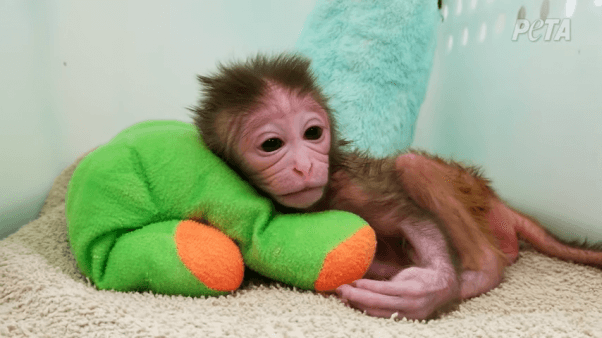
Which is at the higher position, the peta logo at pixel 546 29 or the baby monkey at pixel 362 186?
the peta logo at pixel 546 29

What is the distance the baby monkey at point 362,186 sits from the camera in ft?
2.84

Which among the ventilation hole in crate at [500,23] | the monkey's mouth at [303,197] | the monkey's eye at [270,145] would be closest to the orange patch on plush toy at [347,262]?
the monkey's mouth at [303,197]

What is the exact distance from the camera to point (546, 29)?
47.4 inches

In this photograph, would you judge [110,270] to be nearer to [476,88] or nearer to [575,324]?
[575,324]

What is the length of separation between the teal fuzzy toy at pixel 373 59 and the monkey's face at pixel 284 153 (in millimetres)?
475

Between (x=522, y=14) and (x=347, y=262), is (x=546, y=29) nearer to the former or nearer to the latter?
(x=522, y=14)

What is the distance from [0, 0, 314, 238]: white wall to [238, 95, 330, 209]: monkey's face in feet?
1.87

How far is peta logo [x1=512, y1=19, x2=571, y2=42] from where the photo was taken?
1141 mm

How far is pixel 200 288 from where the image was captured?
822 millimetres

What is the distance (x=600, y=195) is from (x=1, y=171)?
131 centimetres

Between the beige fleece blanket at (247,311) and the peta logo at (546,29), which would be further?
the peta logo at (546,29)

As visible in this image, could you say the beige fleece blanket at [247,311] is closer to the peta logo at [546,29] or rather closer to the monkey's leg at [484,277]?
the monkey's leg at [484,277]

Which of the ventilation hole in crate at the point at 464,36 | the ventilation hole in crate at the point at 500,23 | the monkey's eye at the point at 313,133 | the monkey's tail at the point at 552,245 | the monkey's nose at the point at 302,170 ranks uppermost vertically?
the ventilation hole in crate at the point at 500,23

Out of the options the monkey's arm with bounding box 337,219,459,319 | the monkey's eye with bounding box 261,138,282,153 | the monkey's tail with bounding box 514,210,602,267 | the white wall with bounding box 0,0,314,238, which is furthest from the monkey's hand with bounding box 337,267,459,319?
the white wall with bounding box 0,0,314,238
